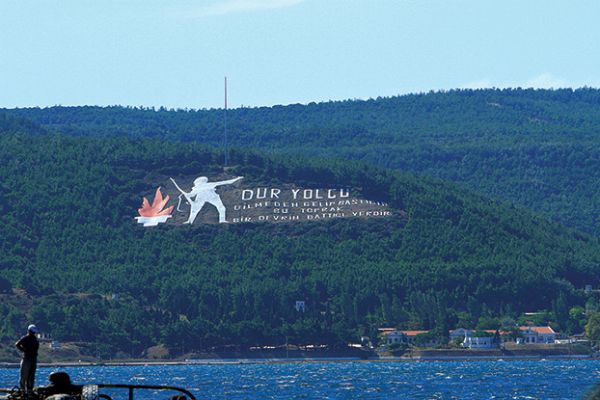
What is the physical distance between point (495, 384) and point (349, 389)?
1648 centimetres

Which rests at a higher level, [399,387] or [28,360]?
[399,387]

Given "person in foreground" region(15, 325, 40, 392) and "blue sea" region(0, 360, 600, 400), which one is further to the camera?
"blue sea" region(0, 360, 600, 400)

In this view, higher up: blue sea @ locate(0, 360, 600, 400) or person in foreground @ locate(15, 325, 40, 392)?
blue sea @ locate(0, 360, 600, 400)

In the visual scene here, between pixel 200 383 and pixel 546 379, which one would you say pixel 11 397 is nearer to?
pixel 200 383

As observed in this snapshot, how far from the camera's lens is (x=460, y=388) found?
142250 millimetres

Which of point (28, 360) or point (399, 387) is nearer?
point (28, 360)

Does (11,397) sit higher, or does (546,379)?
(546,379)

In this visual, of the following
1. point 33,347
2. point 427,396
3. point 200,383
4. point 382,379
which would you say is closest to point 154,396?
point 427,396

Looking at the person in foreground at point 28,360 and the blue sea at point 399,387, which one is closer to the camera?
the person in foreground at point 28,360

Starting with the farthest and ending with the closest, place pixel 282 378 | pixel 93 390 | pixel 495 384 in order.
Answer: pixel 282 378 → pixel 495 384 → pixel 93 390

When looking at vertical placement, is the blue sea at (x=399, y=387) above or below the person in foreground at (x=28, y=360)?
above

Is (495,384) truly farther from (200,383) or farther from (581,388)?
(200,383)

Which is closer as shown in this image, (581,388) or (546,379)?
(581,388)

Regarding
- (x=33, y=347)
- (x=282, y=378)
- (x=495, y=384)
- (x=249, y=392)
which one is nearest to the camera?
(x=33, y=347)
